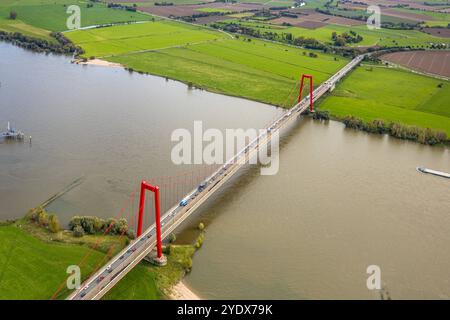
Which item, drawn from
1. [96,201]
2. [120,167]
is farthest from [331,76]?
[96,201]

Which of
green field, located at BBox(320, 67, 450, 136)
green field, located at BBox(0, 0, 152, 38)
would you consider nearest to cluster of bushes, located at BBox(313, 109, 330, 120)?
green field, located at BBox(320, 67, 450, 136)

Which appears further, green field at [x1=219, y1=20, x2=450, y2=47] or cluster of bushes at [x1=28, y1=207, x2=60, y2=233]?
green field at [x1=219, y1=20, x2=450, y2=47]

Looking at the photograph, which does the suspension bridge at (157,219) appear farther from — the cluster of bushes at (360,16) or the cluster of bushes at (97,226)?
the cluster of bushes at (360,16)

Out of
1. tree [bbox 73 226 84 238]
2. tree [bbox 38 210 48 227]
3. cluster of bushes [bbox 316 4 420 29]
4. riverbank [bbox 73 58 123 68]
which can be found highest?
cluster of bushes [bbox 316 4 420 29]

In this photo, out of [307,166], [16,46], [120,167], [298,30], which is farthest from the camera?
[298,30]

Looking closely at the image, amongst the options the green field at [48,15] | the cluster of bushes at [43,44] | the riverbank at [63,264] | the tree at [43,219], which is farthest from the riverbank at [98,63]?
the riverbank at [63,264]

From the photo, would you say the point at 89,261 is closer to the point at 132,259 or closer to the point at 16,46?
the point at 132,259

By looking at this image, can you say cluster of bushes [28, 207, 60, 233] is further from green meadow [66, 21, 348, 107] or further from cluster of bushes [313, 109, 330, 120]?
green meadow [66, 21, 348, 107]
